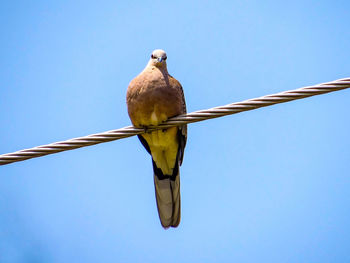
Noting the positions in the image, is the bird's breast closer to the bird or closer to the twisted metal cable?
the bird

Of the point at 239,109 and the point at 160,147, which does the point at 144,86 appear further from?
the point at 239,109

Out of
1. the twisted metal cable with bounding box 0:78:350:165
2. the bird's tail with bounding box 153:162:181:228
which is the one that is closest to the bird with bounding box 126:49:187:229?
the bird's tail with bounding box 153:162:181:228

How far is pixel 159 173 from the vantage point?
6770 mm

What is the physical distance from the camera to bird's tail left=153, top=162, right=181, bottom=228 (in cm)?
657

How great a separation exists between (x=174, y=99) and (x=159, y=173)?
1090 millimetres

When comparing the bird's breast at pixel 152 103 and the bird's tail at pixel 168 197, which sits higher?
the bird's breast at pixel 152 103

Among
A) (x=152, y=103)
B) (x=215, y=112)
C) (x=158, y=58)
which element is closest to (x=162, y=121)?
(x=152, y=103)

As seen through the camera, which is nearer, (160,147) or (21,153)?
(21,153)

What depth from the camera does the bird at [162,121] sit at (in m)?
6.04

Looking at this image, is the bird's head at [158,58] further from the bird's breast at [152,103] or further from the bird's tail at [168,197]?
the bird's tail at [168,197]

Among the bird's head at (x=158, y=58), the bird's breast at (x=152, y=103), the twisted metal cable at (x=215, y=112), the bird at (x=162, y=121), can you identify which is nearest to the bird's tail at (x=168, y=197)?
the bird at (x=162, y=121)

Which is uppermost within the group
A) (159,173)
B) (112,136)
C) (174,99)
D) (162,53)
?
(162,53)

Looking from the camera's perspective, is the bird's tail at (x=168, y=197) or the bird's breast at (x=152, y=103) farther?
the bird's tail at (x=168, y=197)

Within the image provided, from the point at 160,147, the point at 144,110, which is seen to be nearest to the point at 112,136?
the point at 144,110
